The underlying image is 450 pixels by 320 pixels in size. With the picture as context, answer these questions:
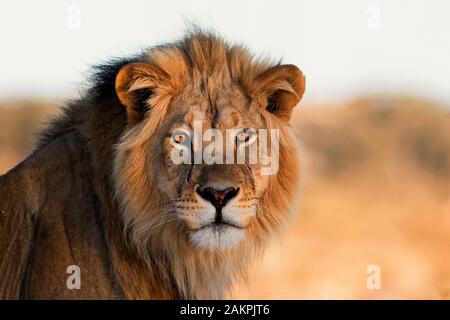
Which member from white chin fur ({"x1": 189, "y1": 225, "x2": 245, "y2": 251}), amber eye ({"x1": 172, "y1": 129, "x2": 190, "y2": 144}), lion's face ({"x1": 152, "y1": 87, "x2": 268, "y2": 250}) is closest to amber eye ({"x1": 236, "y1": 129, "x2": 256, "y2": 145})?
lion's face ({"x1": 152, "y1": 87, "x2": 268, "y2": 250})

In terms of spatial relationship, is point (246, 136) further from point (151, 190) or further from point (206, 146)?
point (151, 190)

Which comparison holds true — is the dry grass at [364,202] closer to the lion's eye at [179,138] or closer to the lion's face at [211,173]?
the lion's face at [211,173]

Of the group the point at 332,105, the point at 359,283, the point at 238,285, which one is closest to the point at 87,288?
the point at 238,285

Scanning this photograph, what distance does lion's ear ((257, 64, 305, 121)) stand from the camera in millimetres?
7992

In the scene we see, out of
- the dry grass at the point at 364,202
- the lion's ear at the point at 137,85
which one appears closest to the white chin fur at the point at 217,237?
the dry grass at the point at 364,202

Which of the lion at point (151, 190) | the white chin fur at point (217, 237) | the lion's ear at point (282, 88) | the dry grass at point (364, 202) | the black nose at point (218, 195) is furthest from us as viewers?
the dry grass at point (364, 202)

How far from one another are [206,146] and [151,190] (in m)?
0.53

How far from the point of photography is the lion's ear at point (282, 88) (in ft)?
26.2

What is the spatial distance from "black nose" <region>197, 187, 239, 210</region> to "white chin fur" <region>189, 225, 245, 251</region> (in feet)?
0.58

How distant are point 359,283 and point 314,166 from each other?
16.8m

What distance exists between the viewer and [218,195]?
7.29 metres

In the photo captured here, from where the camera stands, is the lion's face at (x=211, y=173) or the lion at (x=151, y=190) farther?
the lion at (x=151, y=190)

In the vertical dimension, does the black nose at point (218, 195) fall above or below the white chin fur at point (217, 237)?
above

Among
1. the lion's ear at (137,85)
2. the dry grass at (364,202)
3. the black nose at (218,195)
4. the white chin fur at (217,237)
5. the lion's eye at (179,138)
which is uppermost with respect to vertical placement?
the dry grass at (364,202)
